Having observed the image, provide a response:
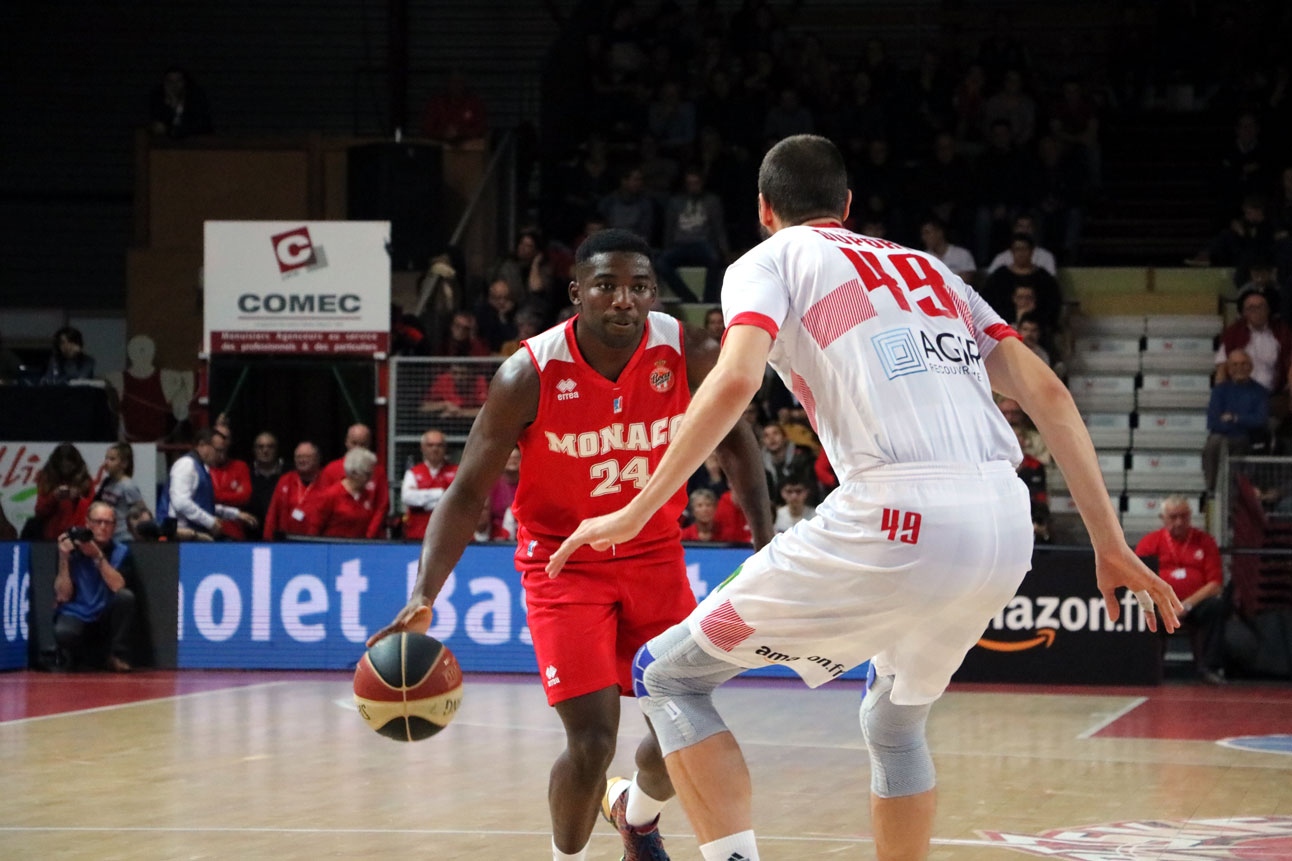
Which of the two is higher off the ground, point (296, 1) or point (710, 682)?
point (296, 1)

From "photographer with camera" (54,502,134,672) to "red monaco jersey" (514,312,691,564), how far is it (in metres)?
9.45

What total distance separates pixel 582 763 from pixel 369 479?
9.89 metres

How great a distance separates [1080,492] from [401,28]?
19304mm

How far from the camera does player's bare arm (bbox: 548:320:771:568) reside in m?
4.27

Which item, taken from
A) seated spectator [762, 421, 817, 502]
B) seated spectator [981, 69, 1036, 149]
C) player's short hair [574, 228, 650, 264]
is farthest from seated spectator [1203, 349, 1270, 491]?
player's short hair [574, 228, 650, 264]

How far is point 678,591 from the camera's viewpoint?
19.5 ft

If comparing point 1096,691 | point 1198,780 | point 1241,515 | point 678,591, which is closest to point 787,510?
point 1096,691

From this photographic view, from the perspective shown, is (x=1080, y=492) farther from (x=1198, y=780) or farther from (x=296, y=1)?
(x=296, y=1)

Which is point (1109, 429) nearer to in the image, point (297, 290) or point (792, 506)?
point (792, 506)

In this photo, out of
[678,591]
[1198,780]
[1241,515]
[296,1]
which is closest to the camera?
[678,591]

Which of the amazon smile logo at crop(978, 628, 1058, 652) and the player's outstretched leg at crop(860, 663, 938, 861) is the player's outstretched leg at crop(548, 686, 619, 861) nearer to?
the player's outstretched leg at crop(860, 663, 938, 861)

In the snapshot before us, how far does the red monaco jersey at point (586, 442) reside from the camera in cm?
579

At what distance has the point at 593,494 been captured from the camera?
579cm

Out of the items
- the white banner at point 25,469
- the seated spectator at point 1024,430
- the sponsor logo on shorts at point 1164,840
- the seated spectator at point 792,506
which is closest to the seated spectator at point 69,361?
the white banner at point 25,469
